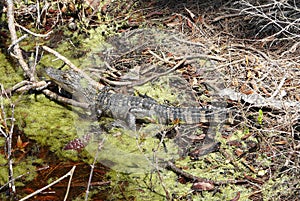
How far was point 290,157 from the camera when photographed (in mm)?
3602

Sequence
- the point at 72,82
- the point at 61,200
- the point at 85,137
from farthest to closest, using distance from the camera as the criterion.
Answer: the point at 72,82
the point at 85,137
the point at 61,200

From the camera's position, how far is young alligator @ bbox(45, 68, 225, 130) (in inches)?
163

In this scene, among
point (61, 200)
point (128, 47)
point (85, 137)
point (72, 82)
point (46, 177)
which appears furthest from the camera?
point (128, 47)

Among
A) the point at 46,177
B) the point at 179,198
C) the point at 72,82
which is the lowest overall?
the point at 179,198

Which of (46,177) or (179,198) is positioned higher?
(46,177)

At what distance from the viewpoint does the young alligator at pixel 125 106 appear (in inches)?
163

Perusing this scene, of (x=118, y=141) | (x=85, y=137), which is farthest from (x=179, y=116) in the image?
(x=85, y=137)

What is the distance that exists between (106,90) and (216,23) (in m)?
1.57

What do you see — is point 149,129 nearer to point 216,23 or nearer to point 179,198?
point 179,198

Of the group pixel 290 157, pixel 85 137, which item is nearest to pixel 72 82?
pixel 85 137

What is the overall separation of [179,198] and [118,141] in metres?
0.88

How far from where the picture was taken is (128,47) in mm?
5297

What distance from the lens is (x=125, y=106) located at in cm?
436

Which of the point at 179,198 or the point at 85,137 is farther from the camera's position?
the point at 85,137
